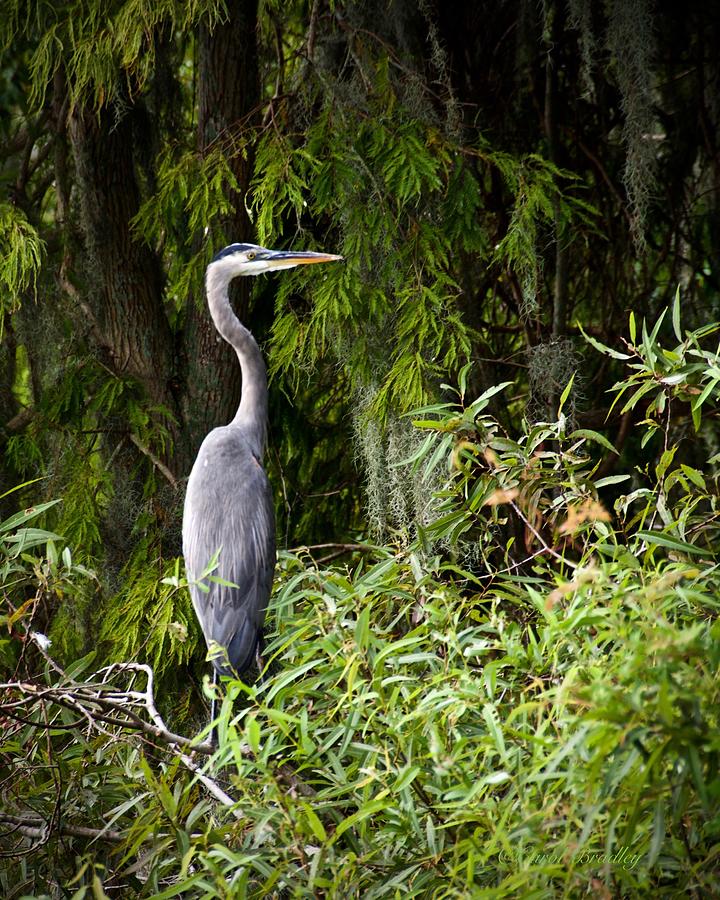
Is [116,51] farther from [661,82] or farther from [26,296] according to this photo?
[661,82]

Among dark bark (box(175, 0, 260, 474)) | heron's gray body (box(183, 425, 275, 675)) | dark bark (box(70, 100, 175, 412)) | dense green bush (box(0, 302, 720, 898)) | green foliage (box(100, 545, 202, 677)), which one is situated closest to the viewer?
dense green bush (box(0, 302, 720, 898))

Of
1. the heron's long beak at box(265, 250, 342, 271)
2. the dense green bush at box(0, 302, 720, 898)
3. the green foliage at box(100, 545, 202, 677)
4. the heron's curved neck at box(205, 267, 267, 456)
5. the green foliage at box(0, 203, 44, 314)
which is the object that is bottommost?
the green foliage at box(100, 545, 202, 677)

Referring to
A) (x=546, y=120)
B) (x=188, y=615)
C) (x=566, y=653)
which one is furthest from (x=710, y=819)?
(x=546, y=120)

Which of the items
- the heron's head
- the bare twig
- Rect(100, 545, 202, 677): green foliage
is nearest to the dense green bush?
Rect(100, 545, 202, 677): green foliage

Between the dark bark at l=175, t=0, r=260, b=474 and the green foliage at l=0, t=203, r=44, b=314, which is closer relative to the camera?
the green foliage at l=0, t=203, r=44, b=314

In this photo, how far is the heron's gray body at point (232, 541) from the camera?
118 inches

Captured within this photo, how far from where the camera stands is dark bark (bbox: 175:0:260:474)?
11.6 ft

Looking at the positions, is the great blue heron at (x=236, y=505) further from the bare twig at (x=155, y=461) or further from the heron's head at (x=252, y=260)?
the bare twig at (x=155, y=461)

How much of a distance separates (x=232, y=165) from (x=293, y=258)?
1.41ft

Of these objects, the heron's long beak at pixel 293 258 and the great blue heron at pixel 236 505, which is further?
the heron's long beak at pixel 293 258

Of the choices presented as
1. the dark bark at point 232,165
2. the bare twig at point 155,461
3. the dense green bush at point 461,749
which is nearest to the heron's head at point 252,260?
the dark bark at point 232,165

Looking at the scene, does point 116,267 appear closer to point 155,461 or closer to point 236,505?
point 155,461

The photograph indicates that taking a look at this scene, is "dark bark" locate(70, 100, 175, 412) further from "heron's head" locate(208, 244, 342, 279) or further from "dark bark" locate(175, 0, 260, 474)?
"heron's head" locate(208, 244, 342, 279)

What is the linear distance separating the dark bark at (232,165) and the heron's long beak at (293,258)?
223 mm
